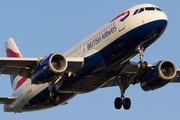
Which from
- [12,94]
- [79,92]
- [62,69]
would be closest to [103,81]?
[79,92]

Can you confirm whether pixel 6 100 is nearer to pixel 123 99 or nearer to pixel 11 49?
pixel 11 49

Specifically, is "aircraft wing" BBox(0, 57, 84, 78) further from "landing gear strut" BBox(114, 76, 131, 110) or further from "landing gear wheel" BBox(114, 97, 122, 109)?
"landing gear wheel" BBox(114, 97, 122, 109)

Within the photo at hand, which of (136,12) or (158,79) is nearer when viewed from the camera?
(136,12)

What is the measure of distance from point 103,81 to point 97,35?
444 centimetres

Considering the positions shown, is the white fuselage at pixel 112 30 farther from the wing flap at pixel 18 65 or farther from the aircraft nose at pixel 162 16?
the wing flap at pixel 18 65

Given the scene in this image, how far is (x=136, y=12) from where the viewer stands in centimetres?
2989

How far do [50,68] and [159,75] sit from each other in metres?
10.8

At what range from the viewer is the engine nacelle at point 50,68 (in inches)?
1179

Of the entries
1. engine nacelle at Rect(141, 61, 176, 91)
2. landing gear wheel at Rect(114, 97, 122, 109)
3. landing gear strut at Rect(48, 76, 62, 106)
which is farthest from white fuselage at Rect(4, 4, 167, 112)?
engine nacelle at Rect(141, 61, 176, 91)

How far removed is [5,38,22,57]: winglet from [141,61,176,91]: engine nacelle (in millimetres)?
15551

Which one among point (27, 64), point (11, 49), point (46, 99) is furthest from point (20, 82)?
point (27, 64)

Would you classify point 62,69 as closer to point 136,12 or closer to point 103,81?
→ point 103,81

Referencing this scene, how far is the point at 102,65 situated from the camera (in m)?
31.1

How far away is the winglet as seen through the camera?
43.7 metres
